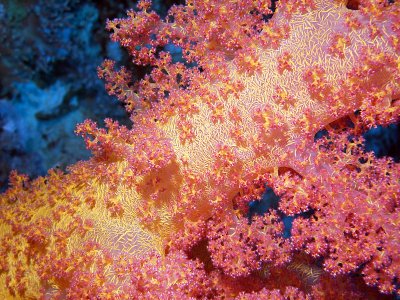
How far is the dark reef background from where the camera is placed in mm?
4551

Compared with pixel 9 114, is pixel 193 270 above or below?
below

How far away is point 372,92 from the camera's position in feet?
6.57

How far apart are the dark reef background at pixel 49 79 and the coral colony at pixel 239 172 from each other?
1.93 m

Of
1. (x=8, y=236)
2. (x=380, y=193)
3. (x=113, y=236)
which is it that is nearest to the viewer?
(x=380, y=193)

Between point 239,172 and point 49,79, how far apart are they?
366 cm

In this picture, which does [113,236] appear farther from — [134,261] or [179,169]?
[179,169]

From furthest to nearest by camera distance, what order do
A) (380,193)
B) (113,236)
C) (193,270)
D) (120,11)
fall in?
1. (120,11)
2. (113,236)
3. (193,270)
4. (380,193)

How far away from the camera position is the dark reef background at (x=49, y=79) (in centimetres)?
455

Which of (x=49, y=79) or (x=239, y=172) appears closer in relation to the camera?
(x=239, y=172)

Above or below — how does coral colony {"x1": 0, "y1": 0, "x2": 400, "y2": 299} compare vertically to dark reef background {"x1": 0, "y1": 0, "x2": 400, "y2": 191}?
below

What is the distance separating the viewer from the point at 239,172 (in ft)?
7.23

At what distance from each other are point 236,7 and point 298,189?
116cm

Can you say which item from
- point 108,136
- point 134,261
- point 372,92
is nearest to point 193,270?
point 134,261

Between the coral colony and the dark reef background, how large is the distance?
1.93m
